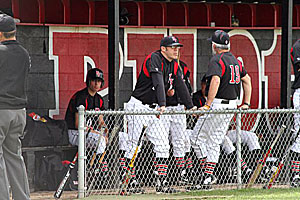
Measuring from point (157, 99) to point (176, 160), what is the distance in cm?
82

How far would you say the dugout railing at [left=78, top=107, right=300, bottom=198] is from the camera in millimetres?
7473

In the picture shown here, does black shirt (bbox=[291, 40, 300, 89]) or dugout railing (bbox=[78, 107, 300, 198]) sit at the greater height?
black shirt (bbox=[291, 40, 300, 89])

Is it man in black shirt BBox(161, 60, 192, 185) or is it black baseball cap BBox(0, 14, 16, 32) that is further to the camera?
man in black shirt BBox(161, 60, 192, 185)

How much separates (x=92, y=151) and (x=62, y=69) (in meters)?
1.74

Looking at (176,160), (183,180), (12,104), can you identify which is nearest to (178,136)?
(176,160)

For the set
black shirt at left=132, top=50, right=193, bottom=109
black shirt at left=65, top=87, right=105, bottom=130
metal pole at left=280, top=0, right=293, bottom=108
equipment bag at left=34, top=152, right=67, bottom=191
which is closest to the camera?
black shirt at left=132, top=50, right=193, bottom=109

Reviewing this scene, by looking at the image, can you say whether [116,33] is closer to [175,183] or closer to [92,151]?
[92,151]

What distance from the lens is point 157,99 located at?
7719mm

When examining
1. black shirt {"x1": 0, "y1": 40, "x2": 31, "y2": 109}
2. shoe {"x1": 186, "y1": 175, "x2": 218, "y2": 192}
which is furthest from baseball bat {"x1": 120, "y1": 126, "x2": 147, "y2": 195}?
black shirt {"x1": 0, "y1": 40, "x2": 31, "y2": 109}

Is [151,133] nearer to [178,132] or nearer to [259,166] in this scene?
[178,132]

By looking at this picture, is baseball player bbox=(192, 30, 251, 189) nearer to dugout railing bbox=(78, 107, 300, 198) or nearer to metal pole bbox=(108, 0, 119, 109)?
dugout railing bbox=(78, 107, 300, 198)

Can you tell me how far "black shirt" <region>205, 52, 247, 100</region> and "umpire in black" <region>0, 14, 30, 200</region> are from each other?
2.52 m

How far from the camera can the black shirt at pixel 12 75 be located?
618cm

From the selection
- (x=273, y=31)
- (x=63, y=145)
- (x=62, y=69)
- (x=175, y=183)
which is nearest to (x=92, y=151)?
(x=63, y=145)
